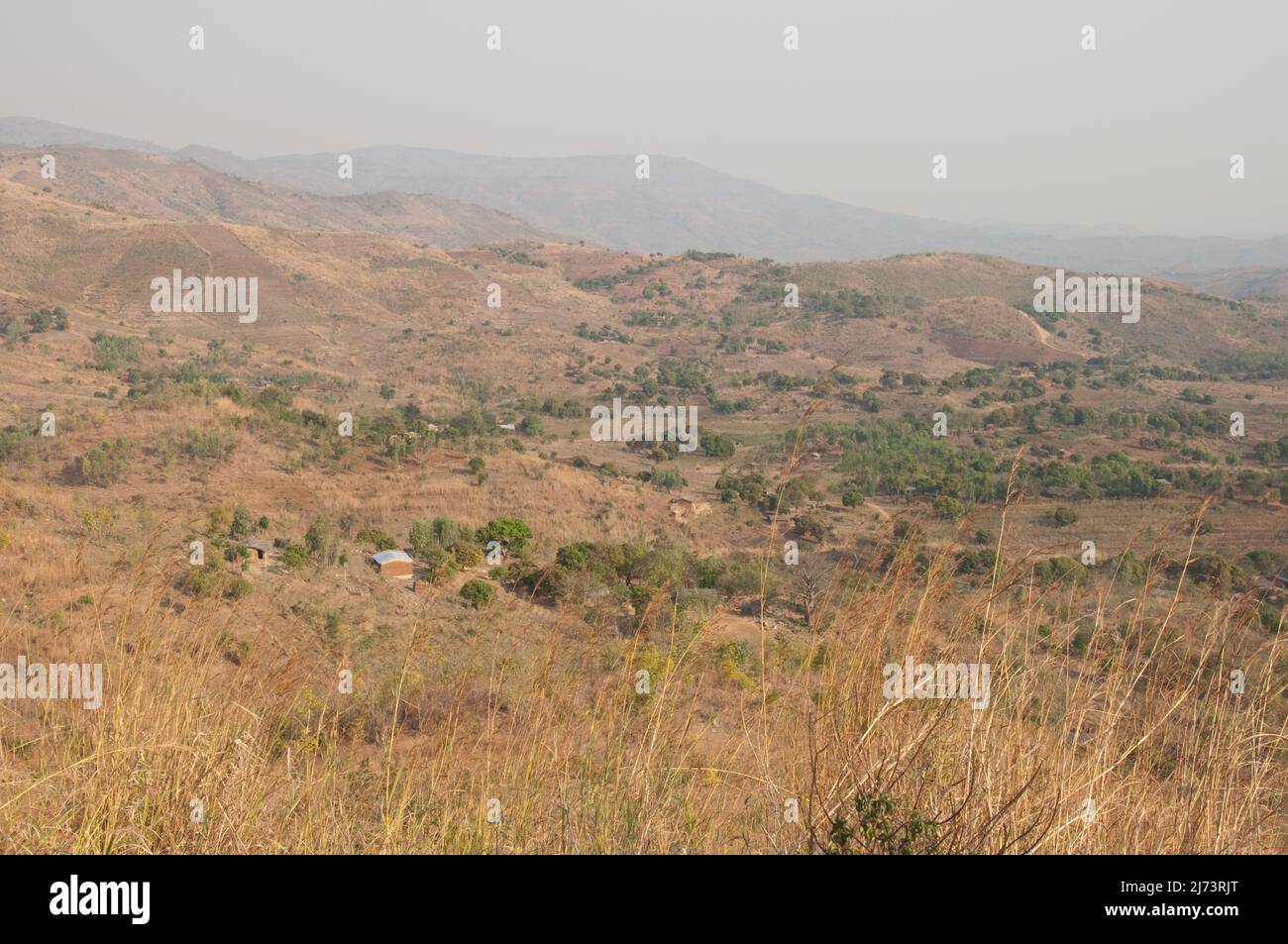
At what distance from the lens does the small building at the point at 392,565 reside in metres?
15.1

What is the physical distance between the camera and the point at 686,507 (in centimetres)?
2581

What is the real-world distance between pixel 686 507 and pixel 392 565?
1237 centimetres

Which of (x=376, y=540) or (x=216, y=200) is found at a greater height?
(x=216, y=200)

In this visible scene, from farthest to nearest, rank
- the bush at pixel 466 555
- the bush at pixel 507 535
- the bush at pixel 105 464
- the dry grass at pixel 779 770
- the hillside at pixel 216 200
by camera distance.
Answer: the hillside at pixel 216 200, the bush at pixel 105 464, the bush at pixel 507 535, the bush at pixel 466 555, the dry grass at pixel 779 770

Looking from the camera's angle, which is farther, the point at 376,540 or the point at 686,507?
the point at 686,507

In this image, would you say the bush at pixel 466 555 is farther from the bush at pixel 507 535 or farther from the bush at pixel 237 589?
the bush at pixel 237 589

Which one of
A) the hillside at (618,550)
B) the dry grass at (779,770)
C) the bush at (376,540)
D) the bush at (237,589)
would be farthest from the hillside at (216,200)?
the dry grass at (779,770)

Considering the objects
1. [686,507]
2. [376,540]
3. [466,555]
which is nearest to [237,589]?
[466,555]

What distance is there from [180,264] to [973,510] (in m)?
64.3

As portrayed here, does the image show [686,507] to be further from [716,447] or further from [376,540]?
[376,540]

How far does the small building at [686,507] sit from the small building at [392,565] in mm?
11263
